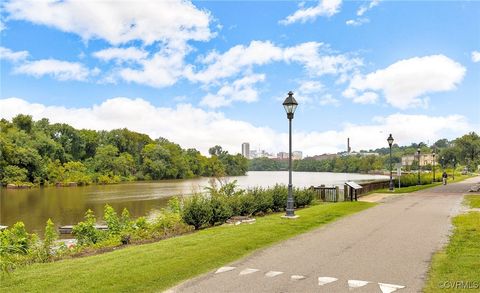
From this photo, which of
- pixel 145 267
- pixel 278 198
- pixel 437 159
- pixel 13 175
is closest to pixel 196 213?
pixel 278 198

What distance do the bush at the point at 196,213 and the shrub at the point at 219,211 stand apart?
1.17 feet

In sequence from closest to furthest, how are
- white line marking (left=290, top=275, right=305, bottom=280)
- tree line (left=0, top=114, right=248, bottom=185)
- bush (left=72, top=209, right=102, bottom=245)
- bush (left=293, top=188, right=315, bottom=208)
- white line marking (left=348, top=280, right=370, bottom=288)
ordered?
white line marking (left=348, top=280, right=370, bottom=288), white line marking (left=290, top=275, right=305, bottom=280), bush (left=72, top=209, right=102, bottom=245), bush (left=293, top=188, right=315, bottom=208), tree line (left=0, top=114, right=248, bottom=185)

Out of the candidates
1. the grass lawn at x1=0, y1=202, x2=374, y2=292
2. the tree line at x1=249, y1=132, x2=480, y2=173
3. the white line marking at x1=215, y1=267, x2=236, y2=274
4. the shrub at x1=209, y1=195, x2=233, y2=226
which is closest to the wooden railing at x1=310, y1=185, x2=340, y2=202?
the shrub at x1=209, y1=195, x2=233, y2=226

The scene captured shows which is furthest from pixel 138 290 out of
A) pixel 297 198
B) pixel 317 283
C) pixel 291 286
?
pixel 297 198

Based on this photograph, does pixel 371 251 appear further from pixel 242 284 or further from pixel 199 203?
pixel 199 203

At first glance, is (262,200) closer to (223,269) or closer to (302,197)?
(302,197)

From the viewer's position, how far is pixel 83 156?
9450 cm

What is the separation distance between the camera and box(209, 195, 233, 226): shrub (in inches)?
552

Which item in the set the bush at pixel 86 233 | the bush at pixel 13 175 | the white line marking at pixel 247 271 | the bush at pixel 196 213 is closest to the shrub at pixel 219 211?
the bush at pixel 196 213

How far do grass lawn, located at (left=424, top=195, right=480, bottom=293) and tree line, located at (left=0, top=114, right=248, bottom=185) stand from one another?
4826cm

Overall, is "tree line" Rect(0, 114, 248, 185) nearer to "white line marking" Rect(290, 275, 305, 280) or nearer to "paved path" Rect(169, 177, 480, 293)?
"paved path" Rect(169, 177, 480, 293)

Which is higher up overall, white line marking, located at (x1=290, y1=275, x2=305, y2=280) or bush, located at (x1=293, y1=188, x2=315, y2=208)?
bush, located at (x1=293, y1=188, x2=315, y2=208)

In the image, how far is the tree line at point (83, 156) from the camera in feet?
225

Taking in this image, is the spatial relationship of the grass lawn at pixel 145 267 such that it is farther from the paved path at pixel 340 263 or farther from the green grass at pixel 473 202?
the green grass at pixel 473 202
